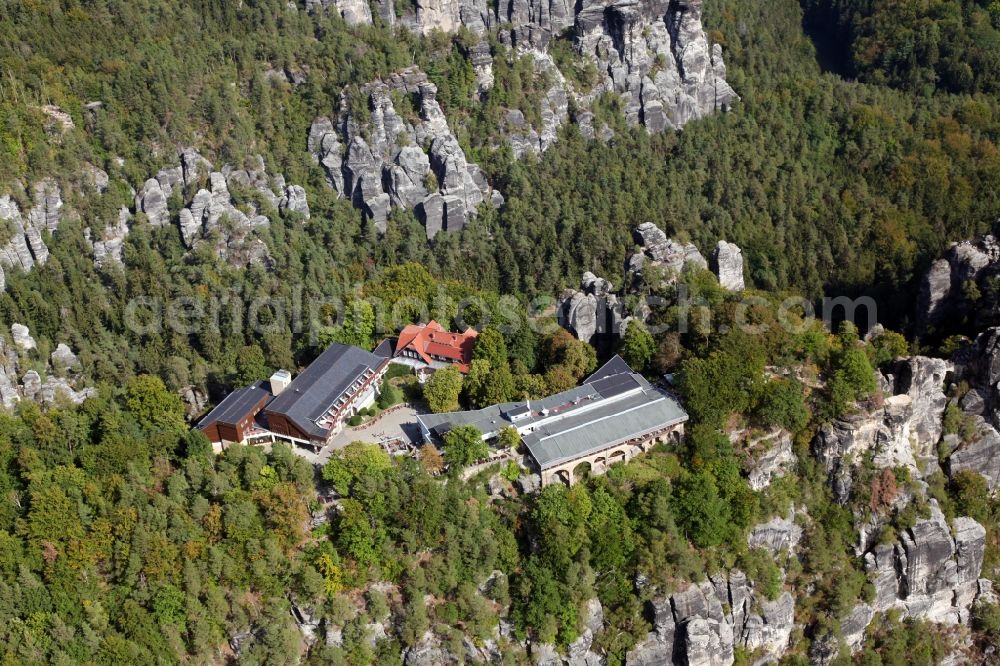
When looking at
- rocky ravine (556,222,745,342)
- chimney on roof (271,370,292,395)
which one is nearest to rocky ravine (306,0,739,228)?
rocky ravine (556,222,745,342)

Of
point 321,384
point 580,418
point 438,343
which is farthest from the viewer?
point 438,343

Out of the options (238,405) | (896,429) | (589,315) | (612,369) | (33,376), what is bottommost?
(33,376)

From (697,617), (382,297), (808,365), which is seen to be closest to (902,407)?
(808,365)

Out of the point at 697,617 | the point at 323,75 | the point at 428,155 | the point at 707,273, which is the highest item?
the point at 323,75

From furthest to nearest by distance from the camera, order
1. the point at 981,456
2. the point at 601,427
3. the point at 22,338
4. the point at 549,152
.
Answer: the point at 549,152 < the point at 22,338 < the point at 981,456 < the point at 601,427

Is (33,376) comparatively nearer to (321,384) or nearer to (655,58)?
(321,384)

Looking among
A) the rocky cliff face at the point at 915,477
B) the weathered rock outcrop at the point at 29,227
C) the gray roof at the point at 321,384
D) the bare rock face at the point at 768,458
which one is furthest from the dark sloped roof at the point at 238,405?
the rocky cliff face at the point at 915,477

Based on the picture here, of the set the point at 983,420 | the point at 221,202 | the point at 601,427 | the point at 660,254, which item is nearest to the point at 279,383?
the point at 601,427

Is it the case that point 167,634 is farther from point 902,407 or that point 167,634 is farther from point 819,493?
point 902,407

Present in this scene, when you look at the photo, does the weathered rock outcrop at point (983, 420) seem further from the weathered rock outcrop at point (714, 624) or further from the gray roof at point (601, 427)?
the gray roof at point (601, 427)
